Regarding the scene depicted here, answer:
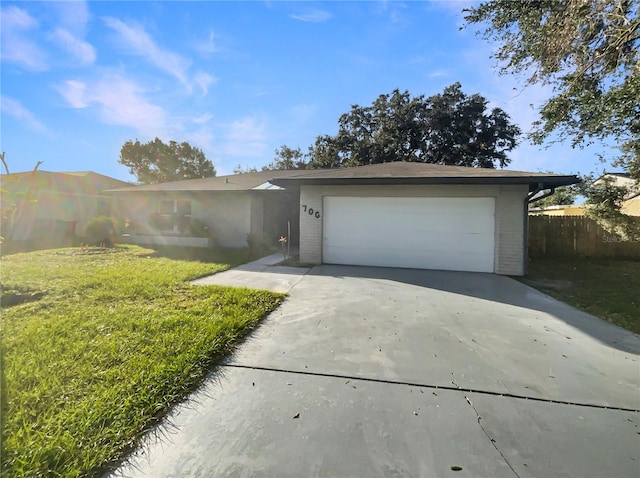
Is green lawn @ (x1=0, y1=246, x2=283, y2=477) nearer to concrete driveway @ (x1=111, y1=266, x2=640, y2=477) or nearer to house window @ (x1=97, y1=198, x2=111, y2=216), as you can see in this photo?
concrete driveway @ (x1=111, y1=266, x2=640, y2=477)

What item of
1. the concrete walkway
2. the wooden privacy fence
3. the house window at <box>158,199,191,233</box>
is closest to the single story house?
the concrete walkway

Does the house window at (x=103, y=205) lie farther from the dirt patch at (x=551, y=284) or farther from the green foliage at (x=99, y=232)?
the dirt patch at (x=551, y=284)

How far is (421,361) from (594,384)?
1526 millimetres

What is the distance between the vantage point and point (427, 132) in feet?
73.8

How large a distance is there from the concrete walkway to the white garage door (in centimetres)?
170

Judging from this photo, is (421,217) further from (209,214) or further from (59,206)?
(59,206)

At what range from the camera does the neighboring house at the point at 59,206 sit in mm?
13383

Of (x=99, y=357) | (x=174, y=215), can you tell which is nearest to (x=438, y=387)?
(x=99, y=357)

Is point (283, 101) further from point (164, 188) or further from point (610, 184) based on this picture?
point (610, 184)

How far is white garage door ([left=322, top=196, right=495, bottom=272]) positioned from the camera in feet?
26.6

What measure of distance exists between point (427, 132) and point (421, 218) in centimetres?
1672

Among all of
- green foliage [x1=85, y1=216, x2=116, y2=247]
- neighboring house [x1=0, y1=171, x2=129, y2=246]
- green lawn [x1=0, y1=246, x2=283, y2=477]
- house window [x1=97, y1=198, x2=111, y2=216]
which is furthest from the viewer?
house window [x1=97, y1=198, x2=111, y2=216]

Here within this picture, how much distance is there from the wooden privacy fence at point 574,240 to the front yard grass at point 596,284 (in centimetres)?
65

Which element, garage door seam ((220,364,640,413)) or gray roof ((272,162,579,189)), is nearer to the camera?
garage door seam ((220,364,640,413))
